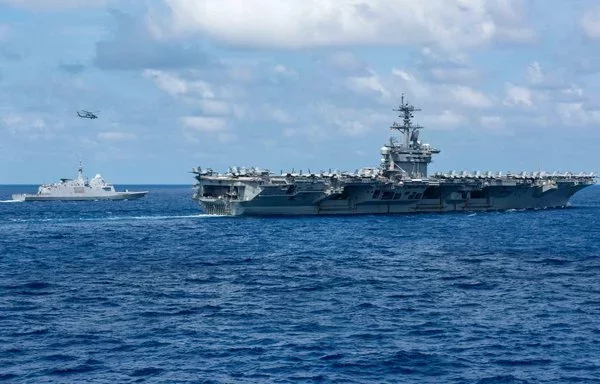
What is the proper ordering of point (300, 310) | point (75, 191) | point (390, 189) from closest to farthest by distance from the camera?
point (300, 310) < point (390, 189) < point (75, 191)

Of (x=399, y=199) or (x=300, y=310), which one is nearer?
(x=300, y=310)

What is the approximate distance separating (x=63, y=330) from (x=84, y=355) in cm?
326

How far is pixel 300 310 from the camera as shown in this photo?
27500 millimetres

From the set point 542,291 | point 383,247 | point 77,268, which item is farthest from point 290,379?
point 383,247

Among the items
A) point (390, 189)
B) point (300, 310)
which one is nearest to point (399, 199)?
point (390, 189)

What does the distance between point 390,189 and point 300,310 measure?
4599 cm

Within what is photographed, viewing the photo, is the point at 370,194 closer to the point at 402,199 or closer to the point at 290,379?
the point at 402,199

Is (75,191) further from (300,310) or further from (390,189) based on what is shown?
(300,310)

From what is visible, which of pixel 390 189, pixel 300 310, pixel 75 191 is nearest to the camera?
pixel 300 310

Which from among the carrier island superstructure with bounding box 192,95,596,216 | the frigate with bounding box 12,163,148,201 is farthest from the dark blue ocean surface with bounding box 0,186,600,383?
the frigate with bounding box 12,163,148,201

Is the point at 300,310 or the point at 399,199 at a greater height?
the point at 399,199

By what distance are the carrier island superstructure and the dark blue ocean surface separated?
15375mm

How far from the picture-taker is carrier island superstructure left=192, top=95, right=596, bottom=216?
68000mm

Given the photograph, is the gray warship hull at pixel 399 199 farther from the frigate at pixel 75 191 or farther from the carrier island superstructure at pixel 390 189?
the frigate at pixel 75 191
